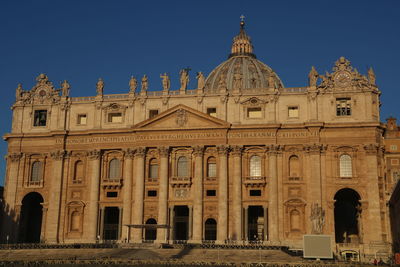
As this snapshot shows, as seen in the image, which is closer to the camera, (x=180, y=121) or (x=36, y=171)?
(x=180, y=121)

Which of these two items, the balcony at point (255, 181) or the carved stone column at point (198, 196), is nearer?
the carved stone column at point (198, 196)

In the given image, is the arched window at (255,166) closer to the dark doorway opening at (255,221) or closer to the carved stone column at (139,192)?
the dark doorway opening at (255,221)

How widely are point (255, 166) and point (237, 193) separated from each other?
4461 millimetres

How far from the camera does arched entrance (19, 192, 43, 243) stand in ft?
261

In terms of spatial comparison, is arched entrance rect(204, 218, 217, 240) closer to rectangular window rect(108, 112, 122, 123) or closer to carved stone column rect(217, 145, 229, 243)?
carved stone column rect(217, 145, 229, 243)

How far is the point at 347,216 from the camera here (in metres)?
79.6

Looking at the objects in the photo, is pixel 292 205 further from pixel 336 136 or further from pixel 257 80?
pixel 257 80

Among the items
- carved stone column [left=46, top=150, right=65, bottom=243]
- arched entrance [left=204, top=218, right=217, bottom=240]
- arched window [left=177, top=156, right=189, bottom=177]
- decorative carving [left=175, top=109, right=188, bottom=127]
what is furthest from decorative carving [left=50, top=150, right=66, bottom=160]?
arched entrance [left=204, top=218, right=217, bottom=240]

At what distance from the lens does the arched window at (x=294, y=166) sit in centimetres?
7331

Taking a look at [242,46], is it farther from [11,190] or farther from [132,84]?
[11,190]

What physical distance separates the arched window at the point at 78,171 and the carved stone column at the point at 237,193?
2068cm

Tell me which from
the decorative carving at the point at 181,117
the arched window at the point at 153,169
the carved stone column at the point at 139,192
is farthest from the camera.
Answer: the arched window at the point at 153,169

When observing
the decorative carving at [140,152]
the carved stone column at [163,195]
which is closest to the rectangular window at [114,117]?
the decorative carving at [140,152]

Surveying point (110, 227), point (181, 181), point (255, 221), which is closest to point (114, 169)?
point (110, 227)
